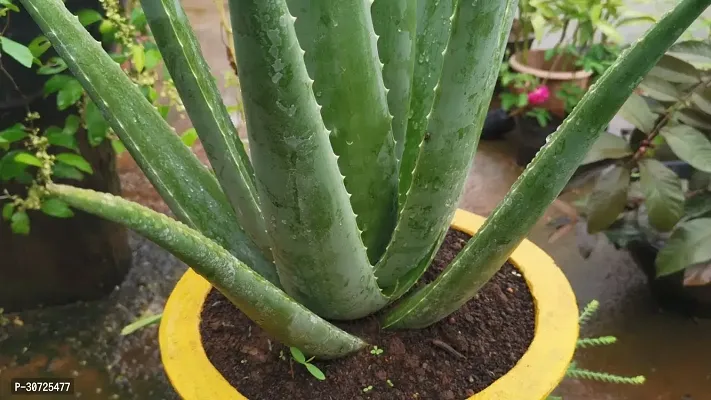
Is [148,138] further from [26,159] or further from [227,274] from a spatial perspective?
[26,159]

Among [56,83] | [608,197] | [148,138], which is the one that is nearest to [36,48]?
[56,83]

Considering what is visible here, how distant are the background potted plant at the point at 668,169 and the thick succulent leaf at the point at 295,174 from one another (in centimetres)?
72

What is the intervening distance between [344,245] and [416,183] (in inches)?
3.2

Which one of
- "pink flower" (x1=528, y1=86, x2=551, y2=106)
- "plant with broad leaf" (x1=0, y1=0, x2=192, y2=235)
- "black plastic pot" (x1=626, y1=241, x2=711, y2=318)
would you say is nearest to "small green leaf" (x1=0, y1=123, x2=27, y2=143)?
"plant with broad leaf" (x1=0, y1=0, x2=192, y2=235)

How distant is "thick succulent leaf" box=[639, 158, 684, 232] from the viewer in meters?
1.08

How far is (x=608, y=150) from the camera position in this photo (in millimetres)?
1150

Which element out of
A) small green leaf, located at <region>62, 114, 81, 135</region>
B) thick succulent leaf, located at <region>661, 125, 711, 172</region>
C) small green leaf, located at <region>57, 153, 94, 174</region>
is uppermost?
thick succulent leaf, located at <region>661, 125, 711, 172</region>

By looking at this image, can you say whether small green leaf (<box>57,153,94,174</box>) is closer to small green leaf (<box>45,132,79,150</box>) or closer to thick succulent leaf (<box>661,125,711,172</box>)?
small green leaf (<box>45,132,79,150</box>)

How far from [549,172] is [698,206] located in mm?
877

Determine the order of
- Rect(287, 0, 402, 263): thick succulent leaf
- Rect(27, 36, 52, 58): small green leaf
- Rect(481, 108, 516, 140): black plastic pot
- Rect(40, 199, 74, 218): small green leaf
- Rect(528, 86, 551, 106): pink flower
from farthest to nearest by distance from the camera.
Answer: Rect(481, 108, 516, 140): black plastic pot → Rect(528, 86, 551, 106): pink flower → Rect(40, 199, 74, 218): small green leaf → Rect(27, 36, 52, 58): small green leaf → Rect(287, 0, 402, 263): thick succulent leaf

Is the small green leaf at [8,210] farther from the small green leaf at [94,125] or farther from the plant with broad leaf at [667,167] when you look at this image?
the plant with broad leaf at [667,167]

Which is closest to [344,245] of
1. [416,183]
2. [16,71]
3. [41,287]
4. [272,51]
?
[416,183]

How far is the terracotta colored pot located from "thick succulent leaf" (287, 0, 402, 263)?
1.49 m

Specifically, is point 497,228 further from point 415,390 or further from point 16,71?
point 16,71
